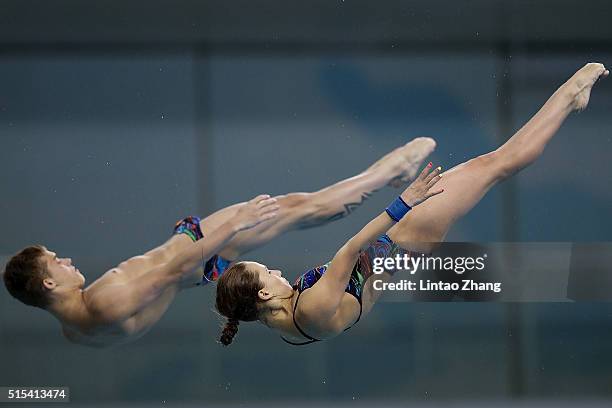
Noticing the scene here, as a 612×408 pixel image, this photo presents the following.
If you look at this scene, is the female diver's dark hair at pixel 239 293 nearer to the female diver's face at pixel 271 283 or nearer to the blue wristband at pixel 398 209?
the female diver's face at pixel 271 283

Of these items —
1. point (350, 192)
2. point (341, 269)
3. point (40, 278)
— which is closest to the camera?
point (341, 269)

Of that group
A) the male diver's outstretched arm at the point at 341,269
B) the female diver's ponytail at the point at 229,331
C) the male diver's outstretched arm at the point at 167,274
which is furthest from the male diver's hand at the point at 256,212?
the male diver's outstretched arm at the point at 341,269

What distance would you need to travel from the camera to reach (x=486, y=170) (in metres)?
4.45

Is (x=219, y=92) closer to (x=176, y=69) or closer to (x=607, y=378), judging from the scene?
(x=176, y=69)

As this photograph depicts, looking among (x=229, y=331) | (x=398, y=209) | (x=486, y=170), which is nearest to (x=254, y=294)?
(x=229, y=331)

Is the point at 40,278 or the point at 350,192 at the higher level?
the point at 350,192

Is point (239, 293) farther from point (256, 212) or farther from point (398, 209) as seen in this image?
point (398, 209)

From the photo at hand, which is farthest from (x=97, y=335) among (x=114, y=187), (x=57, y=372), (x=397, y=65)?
(x=397, y=65)

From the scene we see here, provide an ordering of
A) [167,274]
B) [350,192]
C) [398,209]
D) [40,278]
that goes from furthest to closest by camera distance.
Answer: [350,192], [167,274], [40,278], [398,209]

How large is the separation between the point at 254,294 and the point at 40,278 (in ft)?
3.40

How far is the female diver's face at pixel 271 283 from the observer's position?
4059mm

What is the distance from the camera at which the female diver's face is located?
4059 millimetres

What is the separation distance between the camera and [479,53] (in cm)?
460

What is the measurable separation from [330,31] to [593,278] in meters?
1.76
